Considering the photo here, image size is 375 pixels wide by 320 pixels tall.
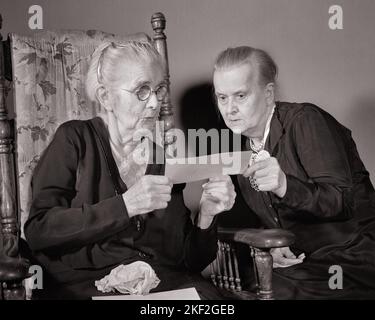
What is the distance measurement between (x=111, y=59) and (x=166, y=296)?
0.63m

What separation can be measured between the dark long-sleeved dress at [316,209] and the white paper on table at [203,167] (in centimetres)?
9

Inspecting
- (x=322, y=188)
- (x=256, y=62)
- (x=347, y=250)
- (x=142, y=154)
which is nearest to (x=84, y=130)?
(x=142, y=154)

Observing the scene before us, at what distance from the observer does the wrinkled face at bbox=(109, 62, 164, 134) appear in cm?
139

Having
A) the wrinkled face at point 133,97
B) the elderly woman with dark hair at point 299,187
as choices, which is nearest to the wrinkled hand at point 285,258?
the elderly woman with dark hair at point 299,187

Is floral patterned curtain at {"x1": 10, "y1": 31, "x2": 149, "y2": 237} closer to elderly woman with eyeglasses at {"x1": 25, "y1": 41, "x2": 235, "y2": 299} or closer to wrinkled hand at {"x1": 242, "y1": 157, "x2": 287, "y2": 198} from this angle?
elderly woman with eyeglasses at {"x1": 25, "y1": 41, "x2": 235, "y2": 299}

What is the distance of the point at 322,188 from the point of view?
1.44 meters

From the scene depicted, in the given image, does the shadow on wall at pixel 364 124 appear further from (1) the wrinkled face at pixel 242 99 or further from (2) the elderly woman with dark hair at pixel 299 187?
(1) the wrinkled face at pixel 242 99

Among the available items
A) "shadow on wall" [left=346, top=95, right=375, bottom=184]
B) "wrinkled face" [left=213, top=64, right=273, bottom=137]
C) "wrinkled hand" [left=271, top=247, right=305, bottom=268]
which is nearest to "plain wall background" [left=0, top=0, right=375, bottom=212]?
"shadow on wall" [left=346, top=95, right=375, bottom=184]

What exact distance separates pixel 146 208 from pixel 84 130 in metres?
0.26

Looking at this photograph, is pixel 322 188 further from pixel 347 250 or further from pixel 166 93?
pixel 166 93

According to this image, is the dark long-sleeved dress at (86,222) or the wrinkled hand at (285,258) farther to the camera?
the wrinkled hand at (285,258)

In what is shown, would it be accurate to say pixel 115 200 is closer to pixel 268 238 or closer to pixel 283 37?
pixel 268 238

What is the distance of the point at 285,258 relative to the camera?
1.49 meters

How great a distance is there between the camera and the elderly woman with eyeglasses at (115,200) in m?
1.35
